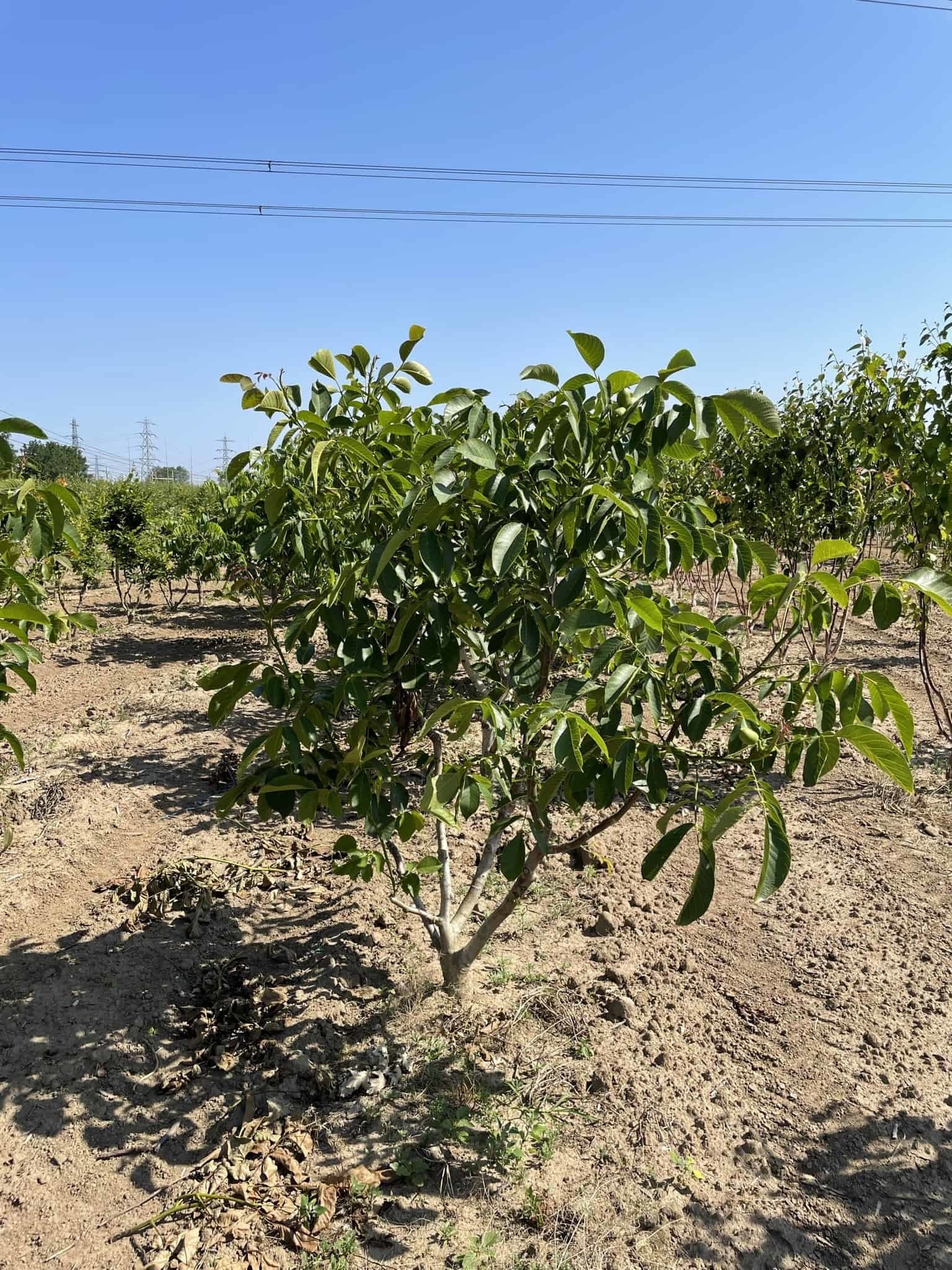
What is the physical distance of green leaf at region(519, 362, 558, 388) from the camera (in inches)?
67.8

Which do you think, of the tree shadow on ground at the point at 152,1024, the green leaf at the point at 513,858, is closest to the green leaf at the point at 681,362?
the green leaf at the point at 513,858

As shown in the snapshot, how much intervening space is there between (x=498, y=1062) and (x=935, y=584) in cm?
235

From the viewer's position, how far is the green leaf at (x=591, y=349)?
1.59 meters

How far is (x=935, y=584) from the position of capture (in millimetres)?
1479

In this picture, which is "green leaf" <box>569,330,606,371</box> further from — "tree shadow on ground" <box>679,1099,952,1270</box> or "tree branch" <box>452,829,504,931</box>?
"tree shadow on ground" <box>679,1099,952,1270</box>

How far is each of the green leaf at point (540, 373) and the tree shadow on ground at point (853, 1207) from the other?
246cm

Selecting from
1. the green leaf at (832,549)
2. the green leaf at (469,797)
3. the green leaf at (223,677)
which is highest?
the green leaf at (832,549)

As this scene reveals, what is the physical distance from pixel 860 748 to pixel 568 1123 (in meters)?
1.94

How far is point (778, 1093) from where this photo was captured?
280 centimetres

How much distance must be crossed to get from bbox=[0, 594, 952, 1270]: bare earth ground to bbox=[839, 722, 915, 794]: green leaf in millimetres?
1735

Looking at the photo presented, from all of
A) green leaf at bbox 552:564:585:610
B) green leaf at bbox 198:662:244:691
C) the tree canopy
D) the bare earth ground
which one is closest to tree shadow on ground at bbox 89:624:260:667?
the bare earth ground

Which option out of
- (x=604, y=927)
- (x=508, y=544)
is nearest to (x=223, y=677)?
(x=508, y=544)

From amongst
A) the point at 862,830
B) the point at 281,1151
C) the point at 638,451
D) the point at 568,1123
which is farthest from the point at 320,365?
the point at 862,830

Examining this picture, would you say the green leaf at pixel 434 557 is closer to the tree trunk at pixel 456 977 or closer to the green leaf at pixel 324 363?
the green leaf at pixel 324 363
